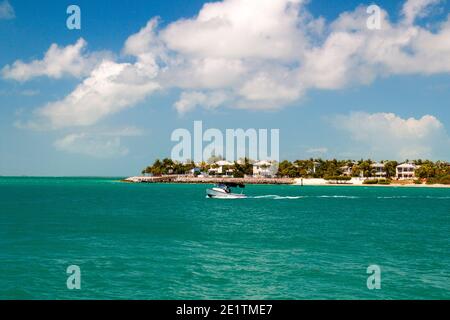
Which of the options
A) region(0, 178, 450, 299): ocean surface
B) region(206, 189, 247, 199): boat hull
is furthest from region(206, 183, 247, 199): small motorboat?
region(0, 178, 450, 299): ocean surface

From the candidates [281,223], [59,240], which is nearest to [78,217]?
[59,240]

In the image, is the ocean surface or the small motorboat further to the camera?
the small motorboat

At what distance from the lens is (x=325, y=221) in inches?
2400

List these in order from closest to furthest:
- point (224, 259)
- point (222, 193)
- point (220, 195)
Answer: point (224, 259) < point (222, 193) < point (220, 195)

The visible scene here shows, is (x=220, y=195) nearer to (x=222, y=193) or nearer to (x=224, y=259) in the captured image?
(x=222, y=193)

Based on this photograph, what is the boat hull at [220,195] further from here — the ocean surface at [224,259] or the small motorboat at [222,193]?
the ocean surface at [224,259]

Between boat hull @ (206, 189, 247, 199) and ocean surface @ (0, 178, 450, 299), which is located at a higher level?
boat hull @ (206, 189, 247, 199)

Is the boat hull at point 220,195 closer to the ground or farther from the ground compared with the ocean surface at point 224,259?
farther from the ground

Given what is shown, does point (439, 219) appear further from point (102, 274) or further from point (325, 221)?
point (102, 274)

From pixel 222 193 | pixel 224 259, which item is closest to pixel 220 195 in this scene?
pixel 222 193

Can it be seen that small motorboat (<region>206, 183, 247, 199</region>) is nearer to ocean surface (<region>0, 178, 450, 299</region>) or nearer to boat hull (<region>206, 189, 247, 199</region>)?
boat hull (<region>206, 189, 247, 199</region>)

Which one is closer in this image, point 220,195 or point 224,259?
point 224,259

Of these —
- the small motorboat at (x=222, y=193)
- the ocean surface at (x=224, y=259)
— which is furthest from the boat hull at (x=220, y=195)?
the ocean surface at (x=224, y=259)
